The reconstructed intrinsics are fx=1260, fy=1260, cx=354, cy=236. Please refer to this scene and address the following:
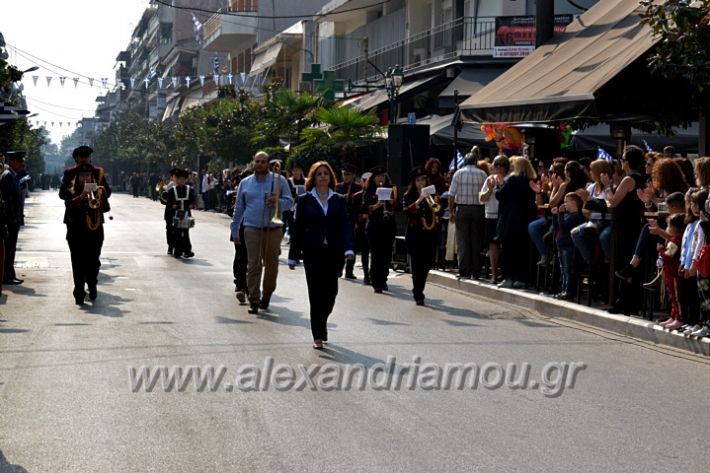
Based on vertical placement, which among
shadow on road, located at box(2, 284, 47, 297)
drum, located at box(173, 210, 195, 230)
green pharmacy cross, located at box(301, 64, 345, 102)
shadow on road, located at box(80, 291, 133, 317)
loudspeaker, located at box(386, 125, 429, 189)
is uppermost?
green pharmacy cross, located at box(301, 64, 345, 102)

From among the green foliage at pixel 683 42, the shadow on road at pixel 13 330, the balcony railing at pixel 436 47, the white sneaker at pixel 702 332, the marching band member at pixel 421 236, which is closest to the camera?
the white sneaker at pixel 702 332

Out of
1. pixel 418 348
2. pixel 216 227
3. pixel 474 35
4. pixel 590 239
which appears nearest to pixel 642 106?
pixel 590 239

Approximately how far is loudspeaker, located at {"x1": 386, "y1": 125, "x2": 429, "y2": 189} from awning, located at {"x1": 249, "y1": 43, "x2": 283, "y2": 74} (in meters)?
36.0

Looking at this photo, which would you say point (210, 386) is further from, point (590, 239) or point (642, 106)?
point (642, 106)

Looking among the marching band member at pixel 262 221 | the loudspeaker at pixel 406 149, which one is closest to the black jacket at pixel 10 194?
the marching band member at pixel 262 221

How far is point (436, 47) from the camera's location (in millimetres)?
37781

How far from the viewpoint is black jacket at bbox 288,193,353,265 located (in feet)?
38.6

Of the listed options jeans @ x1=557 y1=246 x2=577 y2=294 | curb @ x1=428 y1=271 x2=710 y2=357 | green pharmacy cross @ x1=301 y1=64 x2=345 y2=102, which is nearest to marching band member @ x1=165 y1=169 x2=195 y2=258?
curb @ x1=428 y1=271 x2=710 y2=357

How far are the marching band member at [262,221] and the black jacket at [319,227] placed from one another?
2517mm

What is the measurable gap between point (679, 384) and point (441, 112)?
26391 millimetres

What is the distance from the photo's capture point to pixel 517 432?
7.68 m

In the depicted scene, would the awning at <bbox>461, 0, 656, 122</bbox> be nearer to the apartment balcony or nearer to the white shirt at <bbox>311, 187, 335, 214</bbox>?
the white shirt at <bbox>311, 187, 335, 214</bbox>

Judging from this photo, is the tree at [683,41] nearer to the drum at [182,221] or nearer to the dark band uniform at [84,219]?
the dark band uniform at [84,219]

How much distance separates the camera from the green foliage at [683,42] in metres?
13.8
